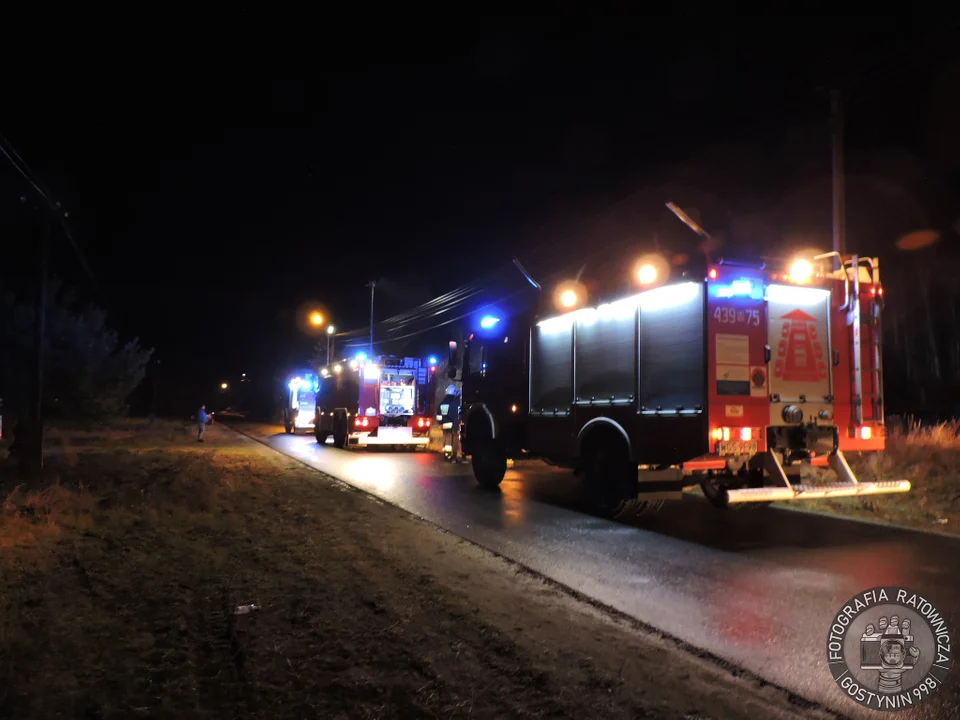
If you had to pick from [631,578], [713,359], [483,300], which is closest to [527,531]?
[631,578]

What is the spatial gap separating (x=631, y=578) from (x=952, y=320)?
21.9m

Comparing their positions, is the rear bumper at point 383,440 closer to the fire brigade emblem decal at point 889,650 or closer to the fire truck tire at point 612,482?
the fire truck tire at point 612,482

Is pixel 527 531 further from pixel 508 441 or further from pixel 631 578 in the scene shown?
pixel 508 441

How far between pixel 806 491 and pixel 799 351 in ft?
5.44

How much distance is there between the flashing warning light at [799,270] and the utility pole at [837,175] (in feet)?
Answer: 16.1

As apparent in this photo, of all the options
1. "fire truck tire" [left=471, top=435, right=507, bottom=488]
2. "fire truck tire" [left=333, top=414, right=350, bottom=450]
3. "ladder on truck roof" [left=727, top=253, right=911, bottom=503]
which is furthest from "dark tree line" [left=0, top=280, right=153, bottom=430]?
"ladder on truck roof" [left=727, top=253, right=911, bottom=503]

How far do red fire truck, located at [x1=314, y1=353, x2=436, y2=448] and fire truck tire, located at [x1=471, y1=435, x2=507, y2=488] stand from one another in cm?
962

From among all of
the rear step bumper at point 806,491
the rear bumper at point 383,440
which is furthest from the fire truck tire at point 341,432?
the rear step bumper at point 806,491

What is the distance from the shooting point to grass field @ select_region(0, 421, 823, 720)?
3.67m

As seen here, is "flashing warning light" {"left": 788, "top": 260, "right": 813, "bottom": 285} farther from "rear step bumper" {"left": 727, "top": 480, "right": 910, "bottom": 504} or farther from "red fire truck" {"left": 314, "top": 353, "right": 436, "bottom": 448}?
"red fire truck" {"left": 314, "top": 353, "right": 436, "bottom": 448}

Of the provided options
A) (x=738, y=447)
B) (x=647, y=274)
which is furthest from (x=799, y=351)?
(x=647, y=274)

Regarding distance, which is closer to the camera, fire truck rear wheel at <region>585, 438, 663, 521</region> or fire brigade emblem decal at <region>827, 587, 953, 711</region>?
fire brigade emblem decal at <region>827, 587, 953, 711</region>

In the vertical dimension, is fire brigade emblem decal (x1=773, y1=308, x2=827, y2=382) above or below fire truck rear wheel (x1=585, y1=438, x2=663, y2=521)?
above

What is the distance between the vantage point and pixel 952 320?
22.8 meters
